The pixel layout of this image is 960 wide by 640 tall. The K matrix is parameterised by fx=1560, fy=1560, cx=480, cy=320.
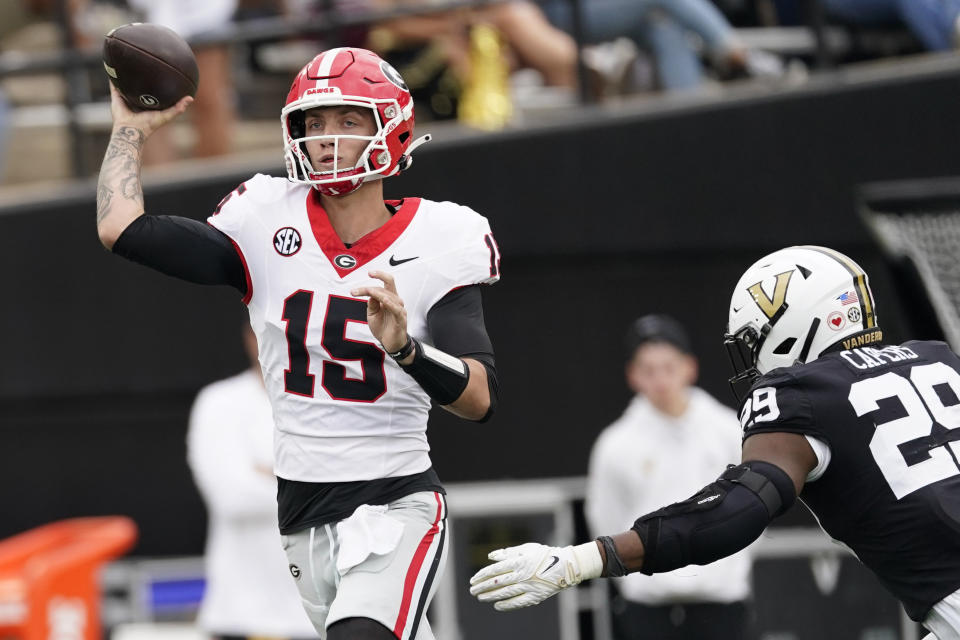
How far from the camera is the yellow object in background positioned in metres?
8.21

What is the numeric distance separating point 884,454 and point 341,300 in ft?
4.78

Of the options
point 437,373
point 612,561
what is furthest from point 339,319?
point 612,561

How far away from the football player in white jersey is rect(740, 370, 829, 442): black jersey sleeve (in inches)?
26.2

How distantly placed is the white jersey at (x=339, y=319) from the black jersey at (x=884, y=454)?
0.90 meters

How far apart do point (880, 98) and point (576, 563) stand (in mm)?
4777

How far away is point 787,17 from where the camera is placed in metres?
9.06

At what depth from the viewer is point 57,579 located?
7.62m

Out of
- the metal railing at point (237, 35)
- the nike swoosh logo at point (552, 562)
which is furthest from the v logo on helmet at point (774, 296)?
the metal railing at point (237, 35)

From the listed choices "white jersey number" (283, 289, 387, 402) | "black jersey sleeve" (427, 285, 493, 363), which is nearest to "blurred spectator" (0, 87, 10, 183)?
"white jersey number" (283, 289, 387, 402)

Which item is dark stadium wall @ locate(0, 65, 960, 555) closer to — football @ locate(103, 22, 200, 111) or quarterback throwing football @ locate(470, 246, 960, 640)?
football @ locate(103, 22, 200, 111)

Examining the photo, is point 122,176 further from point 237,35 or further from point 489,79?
point 489,79

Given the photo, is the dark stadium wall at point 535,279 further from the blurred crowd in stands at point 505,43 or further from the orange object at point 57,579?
the orange object at point 57,579

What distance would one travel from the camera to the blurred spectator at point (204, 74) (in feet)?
26.5

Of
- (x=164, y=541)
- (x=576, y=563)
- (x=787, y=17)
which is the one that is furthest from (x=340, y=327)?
(x=787, y=17)
